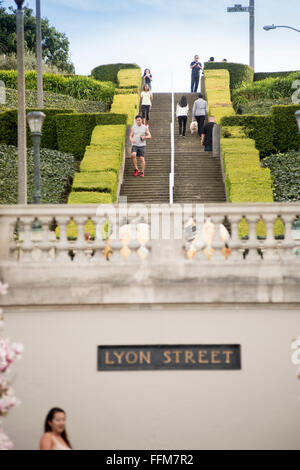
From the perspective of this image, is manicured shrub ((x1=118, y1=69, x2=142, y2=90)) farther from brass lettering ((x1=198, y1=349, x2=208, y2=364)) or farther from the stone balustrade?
brass lettering ((x1=198, y1=349, x2=208, y2=364))

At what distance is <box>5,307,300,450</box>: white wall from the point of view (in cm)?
923

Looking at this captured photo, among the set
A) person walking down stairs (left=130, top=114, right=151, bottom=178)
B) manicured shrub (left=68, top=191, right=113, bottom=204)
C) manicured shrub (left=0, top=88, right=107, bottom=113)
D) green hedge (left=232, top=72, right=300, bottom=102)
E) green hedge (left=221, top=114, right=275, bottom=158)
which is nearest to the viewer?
manicured shrub (left=68, top=191, right=113, bottom=204)

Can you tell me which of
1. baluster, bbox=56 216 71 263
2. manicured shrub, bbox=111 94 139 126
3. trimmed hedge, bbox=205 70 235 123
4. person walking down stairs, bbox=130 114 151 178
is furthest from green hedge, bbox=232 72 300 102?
baluster, bbox=56 216 71 263

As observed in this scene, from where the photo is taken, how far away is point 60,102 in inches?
1201

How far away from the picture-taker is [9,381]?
889 cm

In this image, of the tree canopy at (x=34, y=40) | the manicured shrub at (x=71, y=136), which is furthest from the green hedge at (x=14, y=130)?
the tree canopy at (x=34, y=40)

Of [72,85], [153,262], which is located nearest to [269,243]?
[153,262]

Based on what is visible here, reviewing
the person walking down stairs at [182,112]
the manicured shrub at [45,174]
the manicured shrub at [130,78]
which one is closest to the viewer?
the manicured shrub at [45,174]

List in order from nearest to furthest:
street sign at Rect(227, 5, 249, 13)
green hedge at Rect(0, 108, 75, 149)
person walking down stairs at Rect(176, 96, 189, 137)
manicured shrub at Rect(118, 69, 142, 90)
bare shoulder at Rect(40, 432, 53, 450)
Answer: bare shoulder at Rect(40, 432, 53, 450)
person walking down stairs at Rect(176, 96, 189, 137)
green hedge at Rect(0, 108, 75, 149)
manicured shrub at Rect(118, 69, 142, 90)
street sign at Rect(227, 5, 249, 13)

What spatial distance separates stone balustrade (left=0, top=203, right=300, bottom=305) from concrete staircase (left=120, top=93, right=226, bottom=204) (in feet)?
29.9

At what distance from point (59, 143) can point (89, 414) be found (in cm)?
1503

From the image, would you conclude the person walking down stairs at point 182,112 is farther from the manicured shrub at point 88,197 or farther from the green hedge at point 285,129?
the manicured shrub at point 88,197

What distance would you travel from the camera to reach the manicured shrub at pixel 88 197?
56.1 feet

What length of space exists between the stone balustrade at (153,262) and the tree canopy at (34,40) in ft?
143
